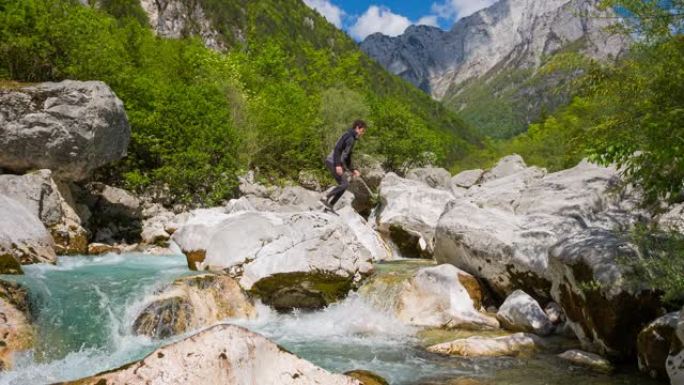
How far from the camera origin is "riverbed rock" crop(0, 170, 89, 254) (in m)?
15.8

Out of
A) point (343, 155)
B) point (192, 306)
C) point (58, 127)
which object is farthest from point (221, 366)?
point (58, 127)

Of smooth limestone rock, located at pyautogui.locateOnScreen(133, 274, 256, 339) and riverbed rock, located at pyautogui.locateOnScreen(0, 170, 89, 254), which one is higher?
riverbed rock, located at pyautogui.locateOnScreen(0, 170, 89, 254)

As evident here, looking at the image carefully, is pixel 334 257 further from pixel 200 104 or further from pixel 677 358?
pixel 200 104

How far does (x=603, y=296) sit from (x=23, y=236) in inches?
503

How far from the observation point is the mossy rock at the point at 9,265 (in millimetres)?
11445

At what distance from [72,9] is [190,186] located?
30.2 feet

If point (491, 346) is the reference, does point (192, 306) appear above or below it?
above

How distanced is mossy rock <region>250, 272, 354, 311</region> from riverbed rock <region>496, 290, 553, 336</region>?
11.9 ft

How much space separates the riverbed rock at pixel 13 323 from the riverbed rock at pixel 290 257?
4.27 m

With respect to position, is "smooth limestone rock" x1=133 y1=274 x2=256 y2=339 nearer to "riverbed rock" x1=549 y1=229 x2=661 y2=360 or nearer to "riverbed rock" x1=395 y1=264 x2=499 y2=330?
"riverbed rock" x1=395 y1=264 x2=499 y2=330

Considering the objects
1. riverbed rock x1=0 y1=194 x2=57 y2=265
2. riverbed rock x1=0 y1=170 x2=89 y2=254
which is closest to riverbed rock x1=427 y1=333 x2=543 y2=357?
riverbed rock x1=0 y1=194 x2=57 y2=265

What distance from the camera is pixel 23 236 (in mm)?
13125

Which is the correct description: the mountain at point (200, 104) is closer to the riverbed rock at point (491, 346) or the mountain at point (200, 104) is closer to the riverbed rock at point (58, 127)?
the riverbed rock at point (58, 127)

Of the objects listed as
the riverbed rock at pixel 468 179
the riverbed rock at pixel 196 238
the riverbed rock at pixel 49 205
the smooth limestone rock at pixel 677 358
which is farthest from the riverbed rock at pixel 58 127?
the riverbed rock at pixel 468 179
